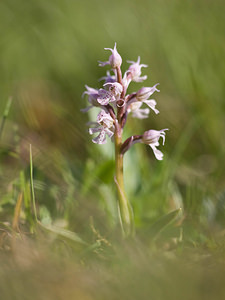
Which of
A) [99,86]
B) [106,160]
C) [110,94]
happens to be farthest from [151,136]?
[99,86]

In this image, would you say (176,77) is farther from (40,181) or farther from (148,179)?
(40,181)

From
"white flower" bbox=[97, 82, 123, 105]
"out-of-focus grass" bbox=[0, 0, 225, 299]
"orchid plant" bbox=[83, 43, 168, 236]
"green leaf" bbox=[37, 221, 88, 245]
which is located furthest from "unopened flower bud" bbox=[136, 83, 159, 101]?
"green leaf" bbox=[37, 221, 88, 245]

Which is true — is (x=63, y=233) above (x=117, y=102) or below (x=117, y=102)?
below

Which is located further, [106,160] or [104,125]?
[106,160]

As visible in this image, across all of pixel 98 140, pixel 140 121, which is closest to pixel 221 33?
pixel 140 121

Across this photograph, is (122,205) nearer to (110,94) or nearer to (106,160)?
(110,94)

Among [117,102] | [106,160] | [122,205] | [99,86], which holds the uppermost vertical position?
[99,86]

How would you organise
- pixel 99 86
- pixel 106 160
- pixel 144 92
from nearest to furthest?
pixel 144 92
pixel 106 160
pixel 99 86
